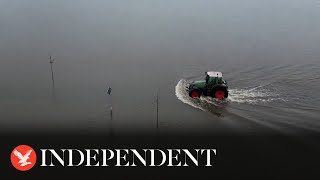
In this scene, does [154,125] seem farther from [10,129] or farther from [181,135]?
[10,129]

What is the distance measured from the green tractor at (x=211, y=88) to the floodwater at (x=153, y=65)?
466mm

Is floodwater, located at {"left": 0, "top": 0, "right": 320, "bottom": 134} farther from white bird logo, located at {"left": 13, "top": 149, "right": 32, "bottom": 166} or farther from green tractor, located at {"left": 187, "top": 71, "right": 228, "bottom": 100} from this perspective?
white bird logo, located at {"left": 13, "top": 149, "right": 32, "bottom": 166}

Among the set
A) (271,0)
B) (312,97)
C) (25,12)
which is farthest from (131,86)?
(271,0)

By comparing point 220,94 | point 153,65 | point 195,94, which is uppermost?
point 153,65

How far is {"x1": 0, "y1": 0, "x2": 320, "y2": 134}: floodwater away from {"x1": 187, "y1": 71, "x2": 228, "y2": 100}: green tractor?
47 cm

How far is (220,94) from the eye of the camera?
21.7m

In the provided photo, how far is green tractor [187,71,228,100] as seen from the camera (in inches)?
851

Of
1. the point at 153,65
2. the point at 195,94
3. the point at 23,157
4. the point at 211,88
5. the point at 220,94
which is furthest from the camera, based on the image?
the point at 153,65

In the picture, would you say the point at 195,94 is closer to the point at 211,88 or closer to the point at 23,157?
the point at 211,88

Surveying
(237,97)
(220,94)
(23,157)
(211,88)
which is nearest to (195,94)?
(211,88)

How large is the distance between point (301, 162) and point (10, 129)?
12.6 m

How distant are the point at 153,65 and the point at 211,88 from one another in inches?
294

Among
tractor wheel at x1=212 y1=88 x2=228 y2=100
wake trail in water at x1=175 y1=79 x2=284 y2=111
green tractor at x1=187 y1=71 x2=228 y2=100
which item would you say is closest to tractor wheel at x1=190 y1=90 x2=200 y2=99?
green tractor at x1=187 y1=71 x2=228 y2=100

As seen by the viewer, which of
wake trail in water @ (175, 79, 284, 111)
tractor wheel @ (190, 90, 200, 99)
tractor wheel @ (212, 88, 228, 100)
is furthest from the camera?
tractor wheel @ (190, 90, 200, 99)
